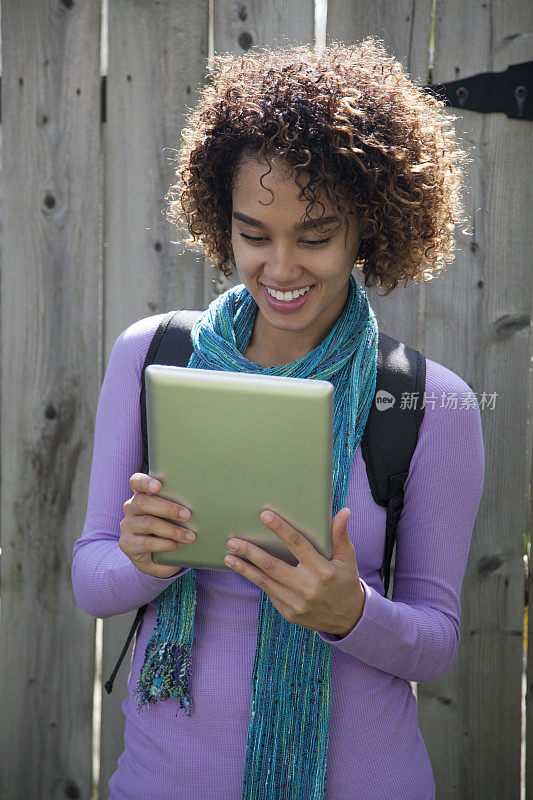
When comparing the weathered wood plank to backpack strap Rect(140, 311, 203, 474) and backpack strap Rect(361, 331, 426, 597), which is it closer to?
backpack strap Rect(140, 311, 203, 474)

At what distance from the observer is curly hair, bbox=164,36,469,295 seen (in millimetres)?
1335

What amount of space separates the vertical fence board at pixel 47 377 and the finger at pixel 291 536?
1.15 meters

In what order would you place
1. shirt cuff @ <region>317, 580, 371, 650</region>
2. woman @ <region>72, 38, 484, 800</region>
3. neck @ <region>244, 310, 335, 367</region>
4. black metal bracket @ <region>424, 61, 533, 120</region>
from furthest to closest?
black metal bracket @ <region>424, 61, 533, 120</region>
neck @ <region>244, 310, 335, 367</region>
woman @ <region>72, 38, 484, 800</region>
shirt cuff @ <region>317, 580, 371, 650</region>

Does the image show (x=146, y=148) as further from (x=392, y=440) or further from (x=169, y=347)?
(x=392, y=440)

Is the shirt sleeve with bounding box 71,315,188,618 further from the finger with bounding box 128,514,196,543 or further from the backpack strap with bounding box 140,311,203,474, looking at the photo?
the finger with bounding box 128,514,196,543

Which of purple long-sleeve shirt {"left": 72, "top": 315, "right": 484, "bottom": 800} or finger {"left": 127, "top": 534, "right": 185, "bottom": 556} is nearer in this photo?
finger {"left": 127, "top": 534, "right": 185, "bottom": 556}

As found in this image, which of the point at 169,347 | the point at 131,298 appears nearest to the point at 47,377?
the point at 131,298

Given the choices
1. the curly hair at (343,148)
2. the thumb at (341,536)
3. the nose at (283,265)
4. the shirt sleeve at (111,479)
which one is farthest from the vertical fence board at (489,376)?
the thumb at (341,536)

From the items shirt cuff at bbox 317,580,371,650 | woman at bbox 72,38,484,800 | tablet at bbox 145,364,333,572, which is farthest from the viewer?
woman at bbox 72,38,484,800

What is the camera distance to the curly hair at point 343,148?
4.38 feet

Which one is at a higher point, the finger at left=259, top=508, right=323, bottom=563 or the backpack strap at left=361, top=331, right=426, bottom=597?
the backpack strap at left=361, top=331, right=426, bottom=597

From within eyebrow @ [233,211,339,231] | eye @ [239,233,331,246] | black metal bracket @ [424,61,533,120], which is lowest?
eye @ [239,233,331,246]

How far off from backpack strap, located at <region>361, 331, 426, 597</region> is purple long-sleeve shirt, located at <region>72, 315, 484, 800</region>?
0.02 meters

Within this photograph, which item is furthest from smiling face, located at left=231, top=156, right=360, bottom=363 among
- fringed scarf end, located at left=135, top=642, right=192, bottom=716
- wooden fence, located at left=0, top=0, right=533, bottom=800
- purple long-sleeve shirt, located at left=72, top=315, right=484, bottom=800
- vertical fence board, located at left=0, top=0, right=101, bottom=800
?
vertical fence board, located at left=0, top=0, right=101, bottom=800
